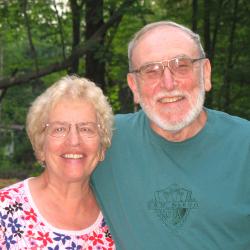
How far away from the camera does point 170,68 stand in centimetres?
286

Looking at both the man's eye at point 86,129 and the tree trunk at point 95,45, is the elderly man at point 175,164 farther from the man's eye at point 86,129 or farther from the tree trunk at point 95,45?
the tree trunk at point 95,45

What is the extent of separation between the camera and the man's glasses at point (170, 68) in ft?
9.39

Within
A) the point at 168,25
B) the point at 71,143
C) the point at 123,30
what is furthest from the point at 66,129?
the point at 123,30

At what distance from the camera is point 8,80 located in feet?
29.0

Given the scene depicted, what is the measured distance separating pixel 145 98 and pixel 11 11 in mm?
6426

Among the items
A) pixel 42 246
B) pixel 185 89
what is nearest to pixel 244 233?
pixel 185 89

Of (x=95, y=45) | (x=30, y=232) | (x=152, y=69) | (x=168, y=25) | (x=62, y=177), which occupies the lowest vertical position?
(x=30, y=232)

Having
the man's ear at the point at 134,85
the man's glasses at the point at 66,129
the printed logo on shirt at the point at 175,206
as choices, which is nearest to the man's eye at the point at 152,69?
the man's ear at the point at 134,85

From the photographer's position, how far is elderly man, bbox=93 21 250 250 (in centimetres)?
276

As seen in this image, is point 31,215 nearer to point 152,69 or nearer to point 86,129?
point 86,129

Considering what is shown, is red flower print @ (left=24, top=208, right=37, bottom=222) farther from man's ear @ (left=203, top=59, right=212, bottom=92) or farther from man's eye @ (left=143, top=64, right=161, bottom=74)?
man's ear @ (left=203, top=59, right=212, bottom=92)

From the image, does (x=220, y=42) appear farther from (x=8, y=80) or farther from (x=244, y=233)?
(x=244, y=233)

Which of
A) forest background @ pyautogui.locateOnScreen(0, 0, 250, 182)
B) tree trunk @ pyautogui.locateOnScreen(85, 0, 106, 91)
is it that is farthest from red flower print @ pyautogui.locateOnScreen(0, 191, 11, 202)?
tree trunk @ pyautogui.locateOnScreen(85, 0, 106, 91)

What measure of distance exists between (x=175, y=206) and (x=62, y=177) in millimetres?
675
